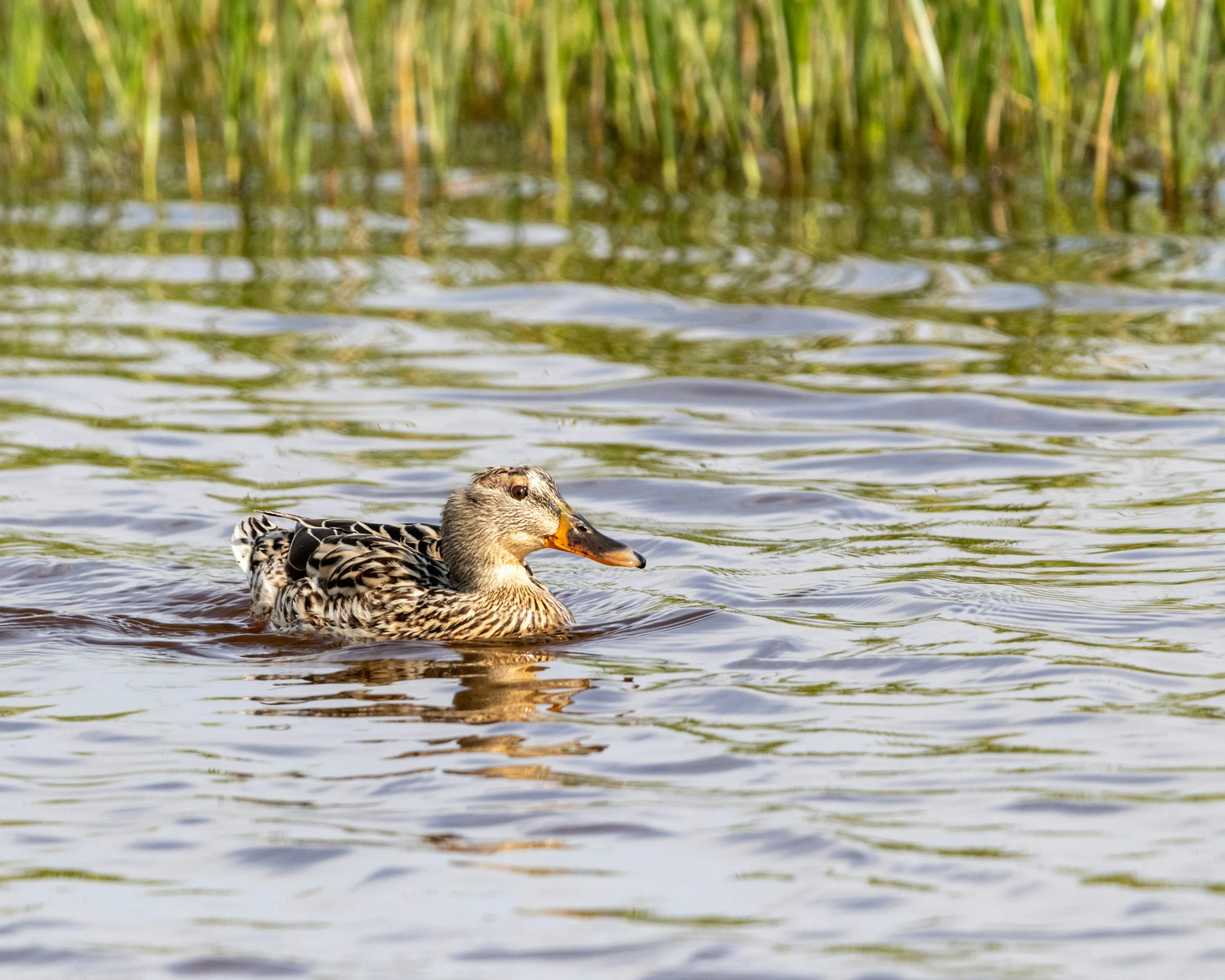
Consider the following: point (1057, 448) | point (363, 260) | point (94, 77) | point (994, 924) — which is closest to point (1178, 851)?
point (994, 924)

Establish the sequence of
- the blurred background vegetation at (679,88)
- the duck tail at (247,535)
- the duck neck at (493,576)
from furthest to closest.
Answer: the blurred background vegetation at (679,88), the duck tail at (247,535), the duck neck at (493,576)

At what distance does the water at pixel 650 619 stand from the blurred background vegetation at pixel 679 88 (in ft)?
3.19

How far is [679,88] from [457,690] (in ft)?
29.9

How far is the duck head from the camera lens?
6.97 meters

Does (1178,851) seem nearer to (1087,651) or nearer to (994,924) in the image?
(994,924)

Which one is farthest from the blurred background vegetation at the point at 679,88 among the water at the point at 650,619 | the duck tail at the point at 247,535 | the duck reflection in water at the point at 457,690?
the duck reflection in water at the point at 457,690

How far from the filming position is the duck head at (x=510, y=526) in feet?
22.9

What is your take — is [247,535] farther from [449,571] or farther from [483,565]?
[483,565]

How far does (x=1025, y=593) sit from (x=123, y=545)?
3575 millimetres

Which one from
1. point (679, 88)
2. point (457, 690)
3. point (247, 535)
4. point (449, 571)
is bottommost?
point (457, 690)

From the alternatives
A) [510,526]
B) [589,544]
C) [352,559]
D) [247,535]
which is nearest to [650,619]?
[589,544]

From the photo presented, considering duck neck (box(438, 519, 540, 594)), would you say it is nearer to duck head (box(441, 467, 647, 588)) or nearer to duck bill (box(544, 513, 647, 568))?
duck head (box(441, 467, 647, 588))

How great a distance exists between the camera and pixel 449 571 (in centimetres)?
742

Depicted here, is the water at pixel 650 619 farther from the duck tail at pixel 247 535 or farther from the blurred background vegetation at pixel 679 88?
the blurred background vegetation at pixel 679 88
